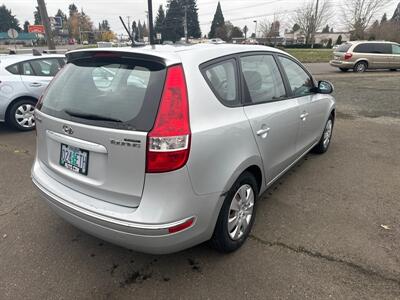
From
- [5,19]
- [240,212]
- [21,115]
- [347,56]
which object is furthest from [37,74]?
[5,19]

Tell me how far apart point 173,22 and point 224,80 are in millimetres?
70783

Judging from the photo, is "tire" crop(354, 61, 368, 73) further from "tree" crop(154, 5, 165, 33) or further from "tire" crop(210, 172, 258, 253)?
"tree" crop(154, 5, 165, 33)

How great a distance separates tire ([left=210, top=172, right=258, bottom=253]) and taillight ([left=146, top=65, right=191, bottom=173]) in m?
0.60

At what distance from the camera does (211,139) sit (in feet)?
6.97

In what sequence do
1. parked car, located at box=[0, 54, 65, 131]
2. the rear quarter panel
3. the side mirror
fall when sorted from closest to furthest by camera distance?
1. the rear quarter panel
2. the side mirror
3. parked car, located at box=[0, 54, 65, 131]

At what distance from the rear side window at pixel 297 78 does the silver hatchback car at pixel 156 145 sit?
0.82 meters

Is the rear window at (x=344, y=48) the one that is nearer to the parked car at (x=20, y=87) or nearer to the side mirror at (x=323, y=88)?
the side mirror at (x=323, y=88)

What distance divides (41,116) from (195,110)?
133 cm

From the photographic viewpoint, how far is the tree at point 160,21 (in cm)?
7019

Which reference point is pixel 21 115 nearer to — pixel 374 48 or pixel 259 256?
pixel 259 256

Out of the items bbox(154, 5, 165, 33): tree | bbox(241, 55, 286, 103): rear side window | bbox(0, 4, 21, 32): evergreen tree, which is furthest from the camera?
bbox(0, 4, 21, 32): evergreen tree

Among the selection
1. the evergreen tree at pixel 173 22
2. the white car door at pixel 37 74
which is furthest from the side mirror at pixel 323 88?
the evergreen tree at pixel 173 22

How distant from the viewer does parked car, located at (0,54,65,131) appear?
605 centimetres

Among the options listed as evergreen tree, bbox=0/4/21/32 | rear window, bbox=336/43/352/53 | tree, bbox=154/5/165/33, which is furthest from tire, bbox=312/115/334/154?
evergreen tree, bbox=0/4/21/32
